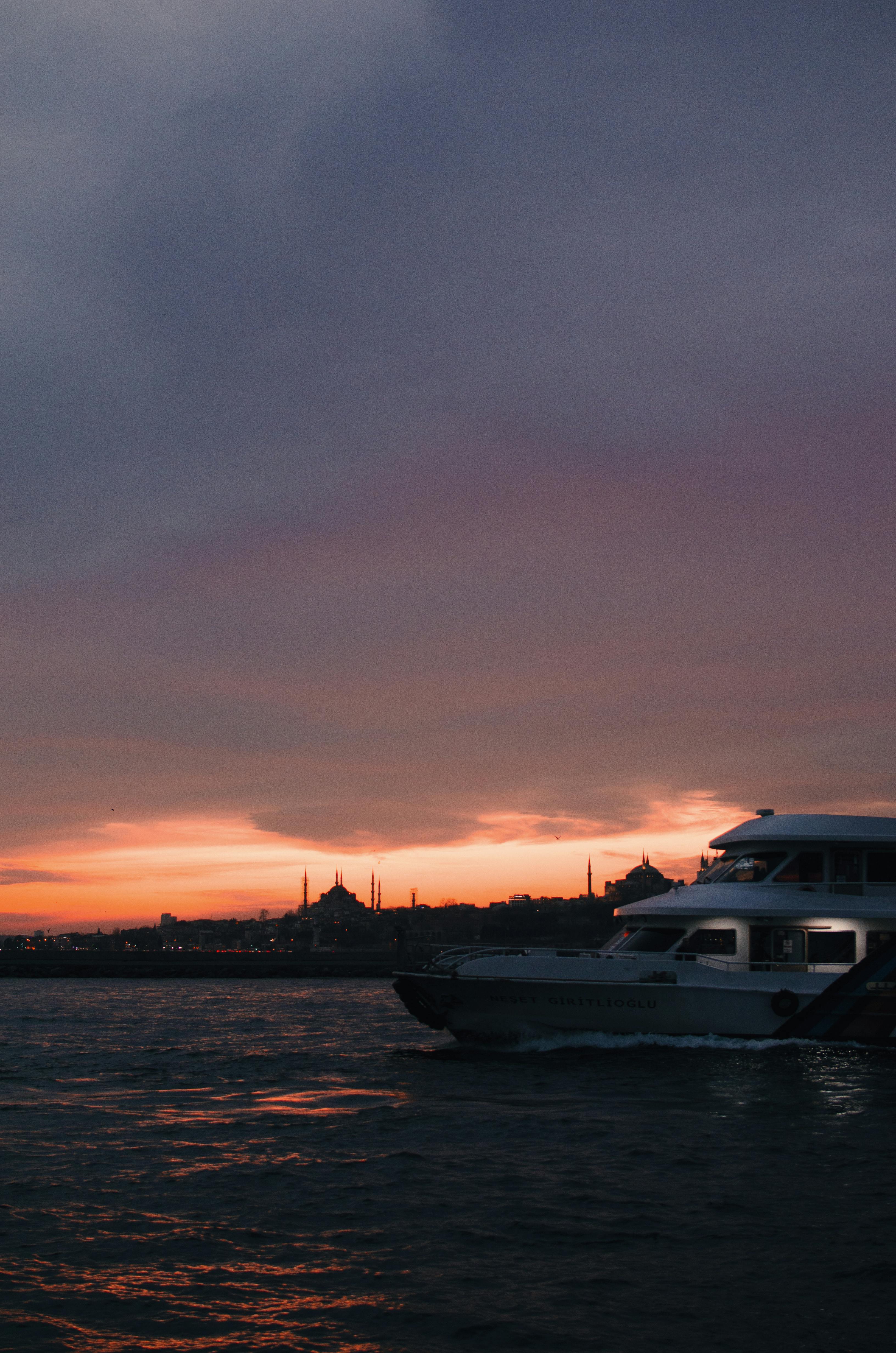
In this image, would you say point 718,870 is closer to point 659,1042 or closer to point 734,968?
point 734,968

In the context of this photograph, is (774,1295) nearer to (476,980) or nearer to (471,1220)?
(471,1220)

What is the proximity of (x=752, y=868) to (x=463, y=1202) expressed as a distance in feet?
59.5

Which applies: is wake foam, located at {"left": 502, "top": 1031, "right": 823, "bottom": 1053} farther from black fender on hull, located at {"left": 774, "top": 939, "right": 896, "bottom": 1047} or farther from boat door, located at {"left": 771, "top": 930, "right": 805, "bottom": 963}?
boat door, located at {"left": 771, "top": 930, "right": 805, "bottom": 963}

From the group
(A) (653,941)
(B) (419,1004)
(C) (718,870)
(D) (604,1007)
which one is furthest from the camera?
(C) (718,870)

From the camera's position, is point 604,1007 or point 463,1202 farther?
point 604,1007

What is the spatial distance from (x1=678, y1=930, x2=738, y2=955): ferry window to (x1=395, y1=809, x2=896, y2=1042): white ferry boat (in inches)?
1.2

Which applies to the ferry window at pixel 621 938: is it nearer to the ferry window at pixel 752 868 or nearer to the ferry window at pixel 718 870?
the ferry window at pixel 718 870

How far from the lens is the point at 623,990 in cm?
2677

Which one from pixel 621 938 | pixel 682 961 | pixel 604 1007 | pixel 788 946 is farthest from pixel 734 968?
pixel 604 1007

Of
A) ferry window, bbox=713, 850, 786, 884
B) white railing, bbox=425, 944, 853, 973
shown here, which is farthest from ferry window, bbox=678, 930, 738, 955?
ferry window, bbox=713, 850, 786, 884

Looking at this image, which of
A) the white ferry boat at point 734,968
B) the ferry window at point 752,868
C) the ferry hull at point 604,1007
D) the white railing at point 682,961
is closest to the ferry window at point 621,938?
the white ferry boat at point 734,968

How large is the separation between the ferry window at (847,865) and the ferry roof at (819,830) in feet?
1.80

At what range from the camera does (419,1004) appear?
27.8 metres

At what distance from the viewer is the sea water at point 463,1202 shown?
10008 mm
